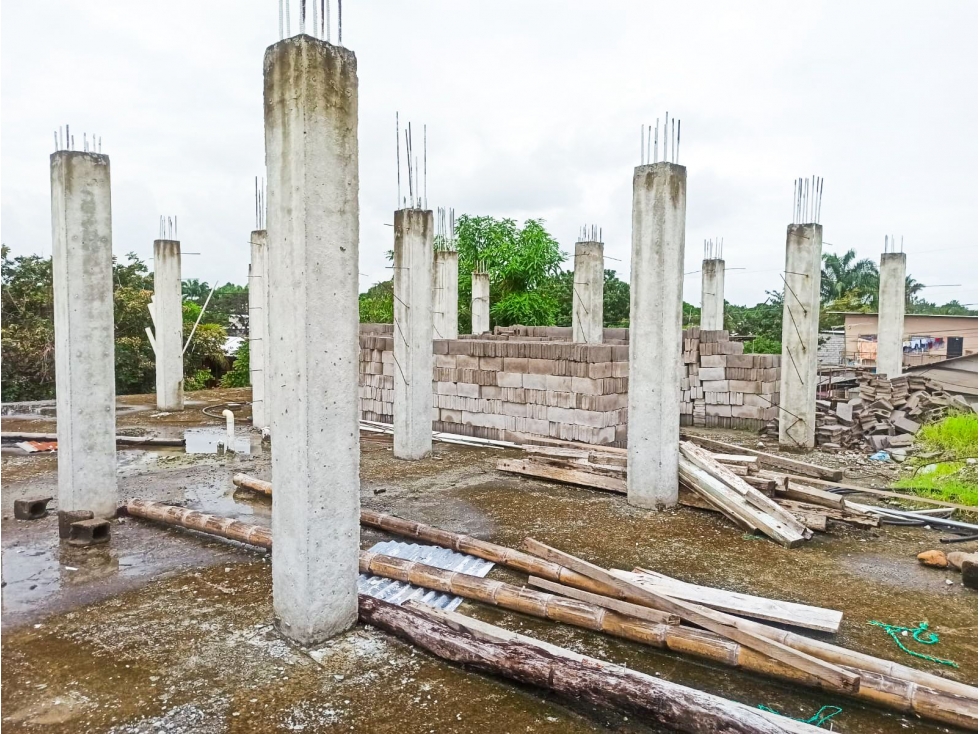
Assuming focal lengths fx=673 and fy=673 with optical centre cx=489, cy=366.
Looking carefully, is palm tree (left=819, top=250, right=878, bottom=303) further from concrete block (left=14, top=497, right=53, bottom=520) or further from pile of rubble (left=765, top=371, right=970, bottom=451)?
concrete block (left=14, top=497, right=53, bottom=520)

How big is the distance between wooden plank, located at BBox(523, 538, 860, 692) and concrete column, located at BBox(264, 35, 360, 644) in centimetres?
175

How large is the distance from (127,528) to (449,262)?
371 inches

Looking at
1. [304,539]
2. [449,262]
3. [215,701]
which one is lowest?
[215,701]

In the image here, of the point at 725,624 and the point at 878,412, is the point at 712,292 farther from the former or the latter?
the point at 725,624

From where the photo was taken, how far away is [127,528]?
6.56 metres

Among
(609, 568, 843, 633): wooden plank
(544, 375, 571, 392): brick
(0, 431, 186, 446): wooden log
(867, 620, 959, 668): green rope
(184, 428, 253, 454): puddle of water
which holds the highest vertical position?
(544, 375, 571, 392): brick

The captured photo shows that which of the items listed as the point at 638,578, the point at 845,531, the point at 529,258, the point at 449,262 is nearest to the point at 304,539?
the point at 638,578

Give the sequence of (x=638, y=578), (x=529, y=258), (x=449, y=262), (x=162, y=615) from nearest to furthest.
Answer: (x=162, y=615)
(x=638, y=578)
(x=449, y=262)
(x=529, y=258)

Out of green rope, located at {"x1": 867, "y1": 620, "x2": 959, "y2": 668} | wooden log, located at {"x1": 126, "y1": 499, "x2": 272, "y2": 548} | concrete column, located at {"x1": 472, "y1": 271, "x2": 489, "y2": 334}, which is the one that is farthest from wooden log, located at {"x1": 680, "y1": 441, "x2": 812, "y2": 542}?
concrete column, located at {"x1": 472, "y1": 271, "x2": 489, "y2": 334}

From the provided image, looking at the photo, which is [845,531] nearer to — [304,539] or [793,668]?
[793,668]

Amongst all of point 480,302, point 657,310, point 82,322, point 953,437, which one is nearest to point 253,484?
point 82,322

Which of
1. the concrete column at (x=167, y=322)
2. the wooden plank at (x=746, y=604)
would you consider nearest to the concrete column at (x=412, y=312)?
the wooden plank at (x=746, y=604)

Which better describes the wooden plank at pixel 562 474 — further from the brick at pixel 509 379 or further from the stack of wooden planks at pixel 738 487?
the brick at pixel 509 379

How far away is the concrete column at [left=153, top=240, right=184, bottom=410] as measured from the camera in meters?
14.9
